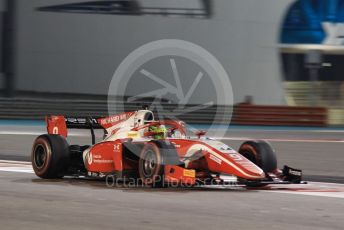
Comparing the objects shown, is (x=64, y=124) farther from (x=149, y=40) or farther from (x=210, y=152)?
(x=149, y=40)

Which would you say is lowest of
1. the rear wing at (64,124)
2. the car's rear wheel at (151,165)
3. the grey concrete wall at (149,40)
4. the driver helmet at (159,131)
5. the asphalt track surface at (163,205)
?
the asphalt track surface at (163,205)

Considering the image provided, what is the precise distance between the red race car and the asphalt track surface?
0.55 ft

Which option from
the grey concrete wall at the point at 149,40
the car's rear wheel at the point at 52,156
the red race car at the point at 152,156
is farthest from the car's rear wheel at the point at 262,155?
the grey concrete wall at the point at 149,40

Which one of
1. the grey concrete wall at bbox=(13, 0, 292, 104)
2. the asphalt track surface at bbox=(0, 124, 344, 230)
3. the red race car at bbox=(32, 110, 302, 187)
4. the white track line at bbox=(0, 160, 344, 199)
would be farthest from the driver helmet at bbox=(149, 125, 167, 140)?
the grey concrete wall at bbox=(13, 0, 292, 104)

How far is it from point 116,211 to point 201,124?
64.7 feet

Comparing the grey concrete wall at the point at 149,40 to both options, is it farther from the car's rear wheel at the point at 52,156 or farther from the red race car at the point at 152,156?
the car's rear wheel at the point at 52,156

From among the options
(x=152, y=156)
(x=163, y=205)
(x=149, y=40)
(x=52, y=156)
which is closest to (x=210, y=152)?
(x=152, y=156)

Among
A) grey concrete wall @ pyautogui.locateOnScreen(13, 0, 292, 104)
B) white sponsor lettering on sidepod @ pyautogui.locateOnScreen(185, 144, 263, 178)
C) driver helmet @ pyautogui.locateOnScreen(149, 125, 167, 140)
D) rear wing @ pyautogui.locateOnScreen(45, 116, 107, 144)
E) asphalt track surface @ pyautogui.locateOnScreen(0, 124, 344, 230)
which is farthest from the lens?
grey concrete wall @ pyautogui.locateOnScreen(13, 0, 292, 104)

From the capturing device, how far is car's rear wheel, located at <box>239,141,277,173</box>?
1053 cm

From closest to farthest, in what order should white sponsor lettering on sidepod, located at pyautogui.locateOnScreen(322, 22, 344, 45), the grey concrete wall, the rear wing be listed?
the rear wing, the grey concrete wall, white sponsor lettering on sidepod, located at pyautogui.locateOnScreen(322, 22, 344, 45)

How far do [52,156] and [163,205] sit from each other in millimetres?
2878

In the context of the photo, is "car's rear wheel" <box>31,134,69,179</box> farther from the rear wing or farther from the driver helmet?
the driver helmet

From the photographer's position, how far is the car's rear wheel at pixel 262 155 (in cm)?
1053

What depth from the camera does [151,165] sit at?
9.91 meters
